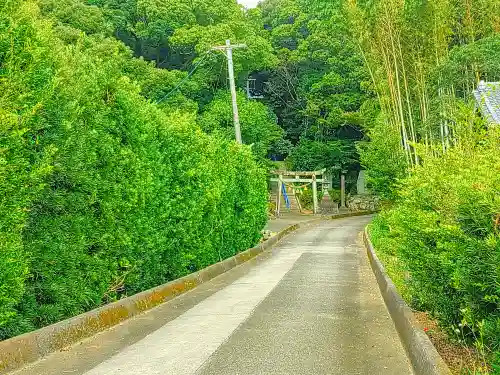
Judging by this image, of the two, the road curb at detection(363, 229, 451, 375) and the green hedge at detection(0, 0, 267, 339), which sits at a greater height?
the green hedge at detection(0, 0, 267, 339)

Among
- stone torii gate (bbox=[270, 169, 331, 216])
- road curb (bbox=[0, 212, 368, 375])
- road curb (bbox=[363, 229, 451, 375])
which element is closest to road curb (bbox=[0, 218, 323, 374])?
road curb (bbox=[0, 212, 368, 375])

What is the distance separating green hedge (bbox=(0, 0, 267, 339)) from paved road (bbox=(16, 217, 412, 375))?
0.68 m

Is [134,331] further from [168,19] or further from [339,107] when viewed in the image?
[339,107]

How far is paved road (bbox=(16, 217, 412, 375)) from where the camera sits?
19.7ft

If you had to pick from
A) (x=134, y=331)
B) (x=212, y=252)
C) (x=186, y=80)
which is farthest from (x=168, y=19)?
(x=134, y=331)

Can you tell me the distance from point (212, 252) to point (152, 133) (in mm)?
5070

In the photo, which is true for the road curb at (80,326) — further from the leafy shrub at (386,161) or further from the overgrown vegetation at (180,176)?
the leafy shrub at (386,161)

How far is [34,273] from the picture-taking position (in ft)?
21.7

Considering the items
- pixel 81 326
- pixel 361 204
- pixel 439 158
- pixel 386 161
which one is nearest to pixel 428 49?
pixel 386 161

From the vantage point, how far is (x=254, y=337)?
287 inches

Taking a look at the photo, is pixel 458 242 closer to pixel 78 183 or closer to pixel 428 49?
pixel 78 183

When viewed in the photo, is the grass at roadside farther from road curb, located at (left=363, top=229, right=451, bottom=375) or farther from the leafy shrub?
the leafy shrub

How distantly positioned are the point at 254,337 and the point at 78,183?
2.87 m

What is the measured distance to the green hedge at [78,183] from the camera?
5965 millimetres
